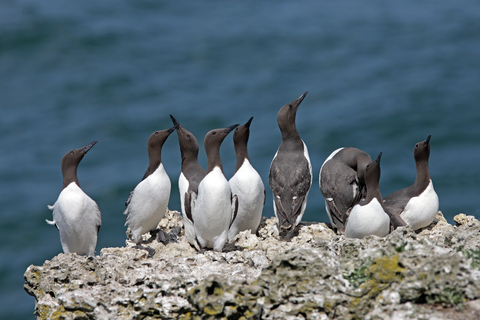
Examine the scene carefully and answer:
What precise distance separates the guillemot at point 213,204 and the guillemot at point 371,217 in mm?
1672

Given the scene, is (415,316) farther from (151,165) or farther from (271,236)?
(151,165)

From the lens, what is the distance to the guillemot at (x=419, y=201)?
7.82m

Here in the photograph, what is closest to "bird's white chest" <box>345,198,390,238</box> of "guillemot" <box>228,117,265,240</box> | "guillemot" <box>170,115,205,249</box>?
"guillemot" <box>228,117,265,240</box>

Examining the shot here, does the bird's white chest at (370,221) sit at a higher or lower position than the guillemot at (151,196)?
lower

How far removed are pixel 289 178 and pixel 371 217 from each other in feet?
5.36

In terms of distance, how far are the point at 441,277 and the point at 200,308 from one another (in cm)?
204

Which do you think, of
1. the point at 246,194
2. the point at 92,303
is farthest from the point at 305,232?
the point at 92,303

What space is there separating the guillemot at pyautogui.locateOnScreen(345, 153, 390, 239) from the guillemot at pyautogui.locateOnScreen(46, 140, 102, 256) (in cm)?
353

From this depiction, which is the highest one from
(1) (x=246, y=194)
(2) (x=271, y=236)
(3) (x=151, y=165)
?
(3) (x=151, y=165)

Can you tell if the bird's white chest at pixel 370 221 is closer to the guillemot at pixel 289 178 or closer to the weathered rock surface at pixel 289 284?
the weathered rock surface at pixel 289 284

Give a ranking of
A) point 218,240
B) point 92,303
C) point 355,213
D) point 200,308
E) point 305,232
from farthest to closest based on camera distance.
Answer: point 305,232 < point 218,240 < point 355,213 < point 92,303 < point 200,308

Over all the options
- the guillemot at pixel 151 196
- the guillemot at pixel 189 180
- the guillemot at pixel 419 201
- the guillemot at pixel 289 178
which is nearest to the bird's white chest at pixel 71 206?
the guillemot at pixel 151 196

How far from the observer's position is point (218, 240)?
754cm

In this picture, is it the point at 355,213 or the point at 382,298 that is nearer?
the point at 382,298
